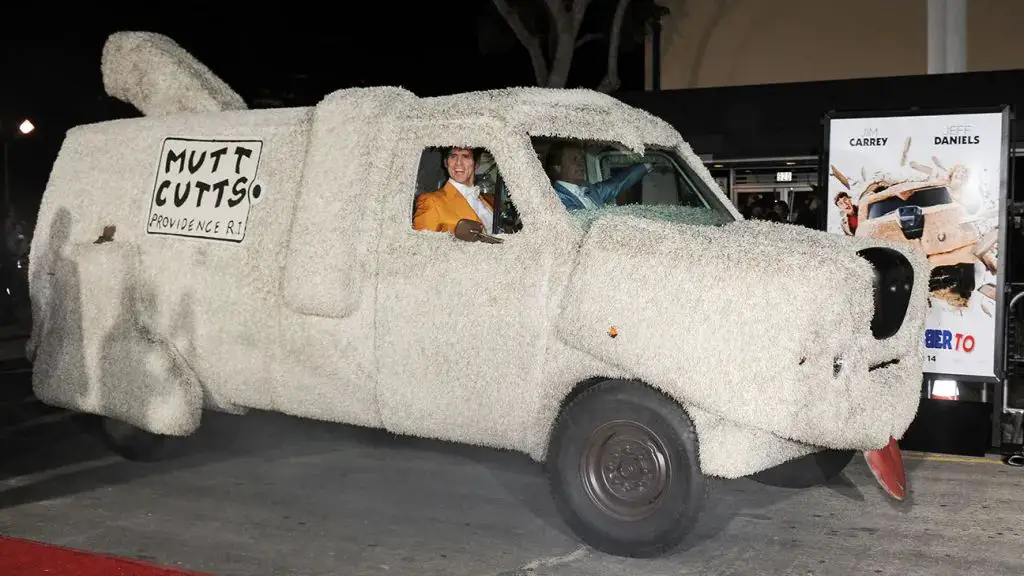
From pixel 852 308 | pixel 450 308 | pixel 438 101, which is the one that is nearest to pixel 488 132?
pixel 438 101

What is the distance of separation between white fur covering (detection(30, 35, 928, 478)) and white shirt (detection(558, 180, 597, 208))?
5.4 inches

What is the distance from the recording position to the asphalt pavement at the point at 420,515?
5562 mm

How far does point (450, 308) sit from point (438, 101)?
1.20 metres

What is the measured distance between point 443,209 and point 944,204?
150 inches

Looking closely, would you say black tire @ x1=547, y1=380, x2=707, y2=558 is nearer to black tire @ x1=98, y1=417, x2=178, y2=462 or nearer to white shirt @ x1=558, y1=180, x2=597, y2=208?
white shirt @ x1=558, y1=180, x2=597, y2=208

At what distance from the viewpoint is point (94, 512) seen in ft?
21.1

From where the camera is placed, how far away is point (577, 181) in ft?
21.4

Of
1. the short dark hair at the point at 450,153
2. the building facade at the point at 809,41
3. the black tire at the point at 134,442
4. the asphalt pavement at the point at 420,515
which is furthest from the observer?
the building facade at the point at 809,41

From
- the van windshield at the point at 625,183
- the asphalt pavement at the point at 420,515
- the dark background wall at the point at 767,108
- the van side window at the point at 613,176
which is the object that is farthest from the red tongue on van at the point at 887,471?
the dark background wall at the point at 767,108

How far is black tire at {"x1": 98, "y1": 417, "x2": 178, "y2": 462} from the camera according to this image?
7.63 meters

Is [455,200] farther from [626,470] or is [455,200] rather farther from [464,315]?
[626,470]

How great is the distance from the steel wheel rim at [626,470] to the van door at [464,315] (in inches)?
16.7

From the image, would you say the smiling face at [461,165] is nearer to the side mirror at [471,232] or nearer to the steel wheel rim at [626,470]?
the side mirror at [471,232]

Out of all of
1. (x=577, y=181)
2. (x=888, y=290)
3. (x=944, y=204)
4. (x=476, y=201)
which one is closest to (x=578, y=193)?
(x=577, y=181)
